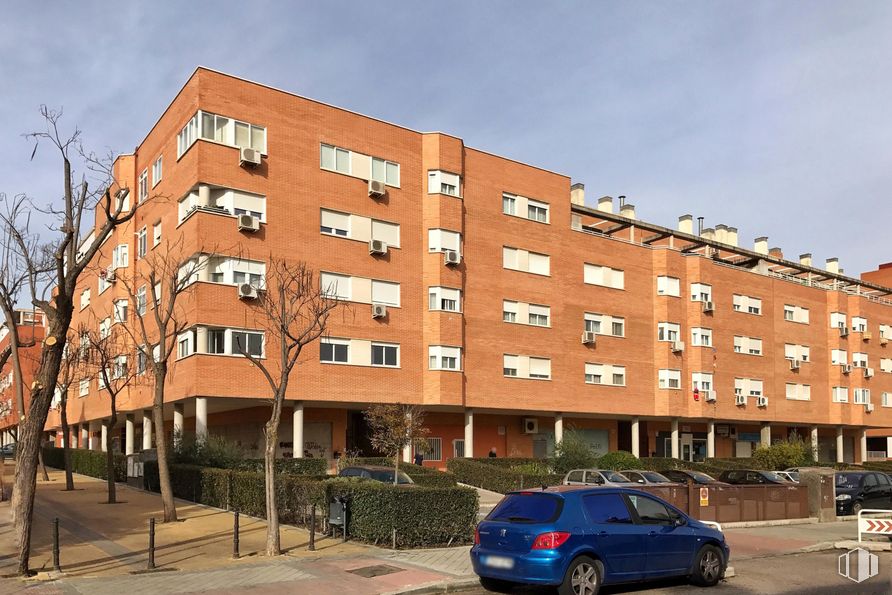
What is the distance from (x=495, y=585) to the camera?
478 inches

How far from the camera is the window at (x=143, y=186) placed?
128ft

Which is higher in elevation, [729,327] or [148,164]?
[148,164]

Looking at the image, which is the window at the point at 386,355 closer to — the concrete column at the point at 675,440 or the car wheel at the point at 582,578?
the concrete column at the point at 675,440

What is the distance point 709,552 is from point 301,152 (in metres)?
25.7

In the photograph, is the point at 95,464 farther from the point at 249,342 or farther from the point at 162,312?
the point at 249,342

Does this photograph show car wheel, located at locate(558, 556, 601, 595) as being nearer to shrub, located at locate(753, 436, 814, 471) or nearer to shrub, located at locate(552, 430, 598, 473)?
shrub, located at locate(552, 430, 598, 473)

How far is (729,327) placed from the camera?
5162 centimetres

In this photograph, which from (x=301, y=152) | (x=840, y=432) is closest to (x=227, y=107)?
(x=301, y=152)

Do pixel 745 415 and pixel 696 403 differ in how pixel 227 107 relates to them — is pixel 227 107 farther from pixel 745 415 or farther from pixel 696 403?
pixel 745 415

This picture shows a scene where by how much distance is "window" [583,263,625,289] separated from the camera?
44.9 meters

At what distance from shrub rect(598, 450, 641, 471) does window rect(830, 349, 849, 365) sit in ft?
82.7

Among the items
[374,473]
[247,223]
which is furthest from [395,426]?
[247,223]

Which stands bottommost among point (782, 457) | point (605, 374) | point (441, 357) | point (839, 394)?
point (782, 457)

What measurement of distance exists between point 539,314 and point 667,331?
967cm
